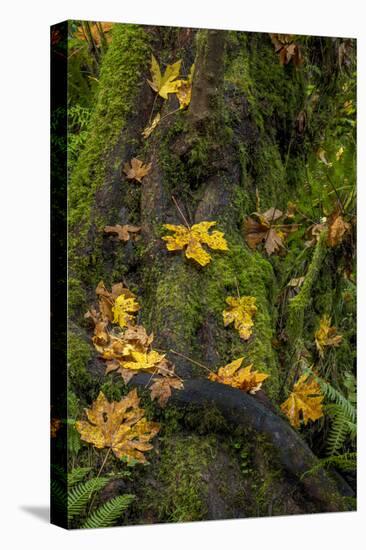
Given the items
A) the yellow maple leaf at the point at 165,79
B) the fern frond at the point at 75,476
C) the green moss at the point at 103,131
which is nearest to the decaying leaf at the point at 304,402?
the fern frond at the point at 75,476

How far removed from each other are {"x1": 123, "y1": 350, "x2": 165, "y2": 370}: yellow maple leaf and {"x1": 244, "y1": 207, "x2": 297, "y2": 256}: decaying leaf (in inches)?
40.2

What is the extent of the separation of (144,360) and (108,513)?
960 mm

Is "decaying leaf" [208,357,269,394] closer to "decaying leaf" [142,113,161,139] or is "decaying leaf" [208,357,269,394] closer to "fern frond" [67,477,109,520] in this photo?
"fern frond" [67,477,109,520]

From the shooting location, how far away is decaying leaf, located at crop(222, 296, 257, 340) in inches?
302

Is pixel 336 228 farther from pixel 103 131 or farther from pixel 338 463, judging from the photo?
pixel 103 131

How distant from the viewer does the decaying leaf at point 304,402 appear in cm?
788

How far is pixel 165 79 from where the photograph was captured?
24.9ft

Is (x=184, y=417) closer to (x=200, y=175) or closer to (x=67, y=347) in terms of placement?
(x=67, y=347)

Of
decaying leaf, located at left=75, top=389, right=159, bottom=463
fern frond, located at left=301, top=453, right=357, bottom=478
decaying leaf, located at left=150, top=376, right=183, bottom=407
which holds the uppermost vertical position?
decaying leaf, located at left=150, top=376, right=183, bottom=407

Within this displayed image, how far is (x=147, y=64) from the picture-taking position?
757cm

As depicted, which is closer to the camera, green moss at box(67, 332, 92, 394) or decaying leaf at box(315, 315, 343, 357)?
green moss at box(67, 332, 92, 394)

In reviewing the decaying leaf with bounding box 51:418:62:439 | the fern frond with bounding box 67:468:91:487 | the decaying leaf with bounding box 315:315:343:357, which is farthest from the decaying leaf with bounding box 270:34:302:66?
the fern frond with bounding box 67:468:91:487

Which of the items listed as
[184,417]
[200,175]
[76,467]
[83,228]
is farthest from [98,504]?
[200,175]

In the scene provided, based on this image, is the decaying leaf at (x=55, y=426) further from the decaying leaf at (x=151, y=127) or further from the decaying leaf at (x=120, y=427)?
the decaying leaf at (x=151, y=127)
